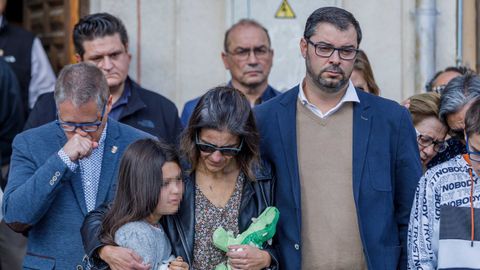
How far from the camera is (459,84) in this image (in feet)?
19.2

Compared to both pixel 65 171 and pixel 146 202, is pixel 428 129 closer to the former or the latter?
pixel 146 202

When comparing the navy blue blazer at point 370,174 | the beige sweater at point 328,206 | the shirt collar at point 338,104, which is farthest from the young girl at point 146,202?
the shirt collar at point 338,104

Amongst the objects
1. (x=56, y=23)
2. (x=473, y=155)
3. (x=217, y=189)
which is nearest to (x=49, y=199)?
(x=217, y=189)

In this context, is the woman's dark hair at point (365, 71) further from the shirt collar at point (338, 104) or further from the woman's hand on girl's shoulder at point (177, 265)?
the woman's hand on girl's shoulder at point (177, 265)

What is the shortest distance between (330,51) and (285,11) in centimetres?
263

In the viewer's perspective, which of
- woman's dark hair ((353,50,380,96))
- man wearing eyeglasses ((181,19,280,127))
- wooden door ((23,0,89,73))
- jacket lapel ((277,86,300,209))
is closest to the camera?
jacket lapel ((277,86,300,209))

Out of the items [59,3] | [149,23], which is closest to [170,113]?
[149,23]

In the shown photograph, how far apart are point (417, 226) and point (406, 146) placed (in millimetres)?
498

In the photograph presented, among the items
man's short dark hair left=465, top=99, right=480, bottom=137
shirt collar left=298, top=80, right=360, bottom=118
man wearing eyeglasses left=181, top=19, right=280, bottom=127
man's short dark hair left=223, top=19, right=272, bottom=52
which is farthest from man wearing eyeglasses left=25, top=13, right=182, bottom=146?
man's short dark hair left=465, top=99, right=480, bottom=137

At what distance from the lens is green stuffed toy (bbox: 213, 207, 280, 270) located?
4.86 m

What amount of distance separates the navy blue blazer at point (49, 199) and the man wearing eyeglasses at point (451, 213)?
1.53m

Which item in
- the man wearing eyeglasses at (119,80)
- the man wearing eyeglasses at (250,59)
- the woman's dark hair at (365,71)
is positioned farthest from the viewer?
the man wearing eyeglasses at (250,59)

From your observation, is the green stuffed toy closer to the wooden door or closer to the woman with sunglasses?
the woman with sunglasses

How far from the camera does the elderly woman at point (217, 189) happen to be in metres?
4.91
